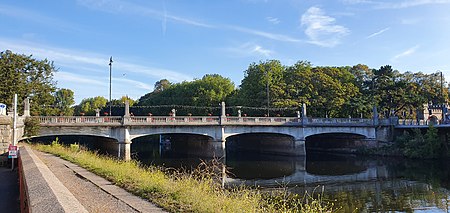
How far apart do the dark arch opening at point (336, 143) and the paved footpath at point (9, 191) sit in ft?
130

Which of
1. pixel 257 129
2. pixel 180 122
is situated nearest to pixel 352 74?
pixel 257 129

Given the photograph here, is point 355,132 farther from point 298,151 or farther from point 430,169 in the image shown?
point 430,169

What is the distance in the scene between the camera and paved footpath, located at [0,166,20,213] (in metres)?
9.49

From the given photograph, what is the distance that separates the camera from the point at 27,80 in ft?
133

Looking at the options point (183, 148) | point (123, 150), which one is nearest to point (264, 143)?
point (183, 148)

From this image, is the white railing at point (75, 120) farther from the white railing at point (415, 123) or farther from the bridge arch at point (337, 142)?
the white railing at point (415, 123)

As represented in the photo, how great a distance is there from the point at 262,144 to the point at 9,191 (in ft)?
135

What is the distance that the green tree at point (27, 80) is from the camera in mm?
36156

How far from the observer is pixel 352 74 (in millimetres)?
57625

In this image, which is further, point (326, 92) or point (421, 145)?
point (326, 92)

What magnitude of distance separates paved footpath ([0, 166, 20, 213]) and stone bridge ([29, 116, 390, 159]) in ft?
52.3

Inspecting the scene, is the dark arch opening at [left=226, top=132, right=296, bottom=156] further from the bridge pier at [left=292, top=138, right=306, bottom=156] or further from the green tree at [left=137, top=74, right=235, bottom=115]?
the green tree at [left=137, top=74, right=235, bottom=115]

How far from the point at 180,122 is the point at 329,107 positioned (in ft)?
77.3

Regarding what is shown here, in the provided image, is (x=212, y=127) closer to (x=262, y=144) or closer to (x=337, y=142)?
(x=262, y=144)
